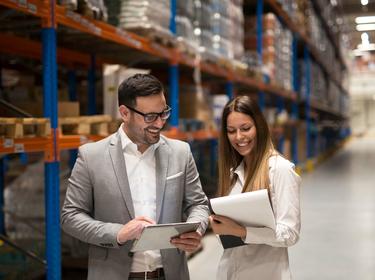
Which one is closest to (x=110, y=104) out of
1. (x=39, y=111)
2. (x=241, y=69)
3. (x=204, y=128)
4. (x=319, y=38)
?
(x=39, y=111)

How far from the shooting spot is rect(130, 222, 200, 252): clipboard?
183 centimetres

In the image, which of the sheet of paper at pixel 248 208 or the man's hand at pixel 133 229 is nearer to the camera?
the man's hand at pixel 133 229

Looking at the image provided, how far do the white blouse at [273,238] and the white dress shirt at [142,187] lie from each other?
44cm

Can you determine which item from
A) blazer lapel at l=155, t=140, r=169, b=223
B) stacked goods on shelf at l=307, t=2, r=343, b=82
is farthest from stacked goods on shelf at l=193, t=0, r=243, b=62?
stacked goods on shelf at l=307, t=2, r=343, b=82

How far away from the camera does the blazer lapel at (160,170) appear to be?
2025mm

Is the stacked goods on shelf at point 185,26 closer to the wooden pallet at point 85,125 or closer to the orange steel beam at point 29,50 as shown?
the orange steel beam at point 29,50

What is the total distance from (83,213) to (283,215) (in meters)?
0.84

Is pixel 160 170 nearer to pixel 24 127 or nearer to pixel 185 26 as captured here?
pixel 24 127

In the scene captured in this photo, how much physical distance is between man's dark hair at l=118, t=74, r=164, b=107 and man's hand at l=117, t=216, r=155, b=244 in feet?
1.46

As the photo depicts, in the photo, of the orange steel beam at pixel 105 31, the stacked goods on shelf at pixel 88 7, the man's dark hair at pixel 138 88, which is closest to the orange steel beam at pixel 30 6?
the orange steel beam at pixel 105 31

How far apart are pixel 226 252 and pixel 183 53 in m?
3.31

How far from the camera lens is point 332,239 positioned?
233 inches

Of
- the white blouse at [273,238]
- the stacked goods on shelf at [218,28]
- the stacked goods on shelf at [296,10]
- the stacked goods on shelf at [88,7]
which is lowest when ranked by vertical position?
the white blouse at [273,238]

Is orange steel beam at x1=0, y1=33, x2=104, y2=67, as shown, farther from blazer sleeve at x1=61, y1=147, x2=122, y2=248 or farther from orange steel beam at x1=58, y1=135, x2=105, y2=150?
blazer sleeve at x1=61, y1=147, x2=122, y2=248
